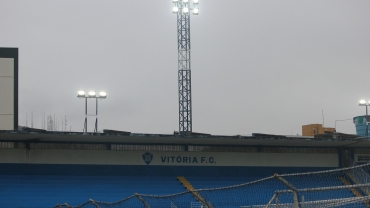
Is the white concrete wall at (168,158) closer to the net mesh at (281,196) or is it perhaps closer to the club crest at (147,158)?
the club crest at (147,158)

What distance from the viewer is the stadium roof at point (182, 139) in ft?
97.7

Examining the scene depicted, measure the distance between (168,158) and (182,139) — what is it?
2653 mm

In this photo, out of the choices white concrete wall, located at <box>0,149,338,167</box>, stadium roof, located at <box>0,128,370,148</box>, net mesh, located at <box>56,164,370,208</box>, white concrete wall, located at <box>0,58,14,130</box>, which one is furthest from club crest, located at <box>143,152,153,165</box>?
white concrete wall, located at <box>0,58,14,130</box>

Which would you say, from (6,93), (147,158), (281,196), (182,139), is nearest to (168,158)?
(147,158)

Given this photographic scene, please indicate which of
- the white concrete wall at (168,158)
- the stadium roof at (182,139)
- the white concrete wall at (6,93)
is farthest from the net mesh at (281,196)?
the white concrete wall at (6,93)

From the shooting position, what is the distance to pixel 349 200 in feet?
28.8

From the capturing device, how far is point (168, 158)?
34.0 m

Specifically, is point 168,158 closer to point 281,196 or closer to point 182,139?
point 182,139

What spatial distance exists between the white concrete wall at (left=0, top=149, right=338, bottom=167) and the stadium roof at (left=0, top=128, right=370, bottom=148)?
0.71 meters

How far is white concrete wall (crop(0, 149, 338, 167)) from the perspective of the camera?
3191 cm

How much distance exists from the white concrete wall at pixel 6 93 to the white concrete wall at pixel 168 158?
88.7 inches

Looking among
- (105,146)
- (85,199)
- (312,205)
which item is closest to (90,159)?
(105,146)

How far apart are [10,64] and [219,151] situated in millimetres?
13706

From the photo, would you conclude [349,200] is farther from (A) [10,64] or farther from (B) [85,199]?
(A) [10,64]
